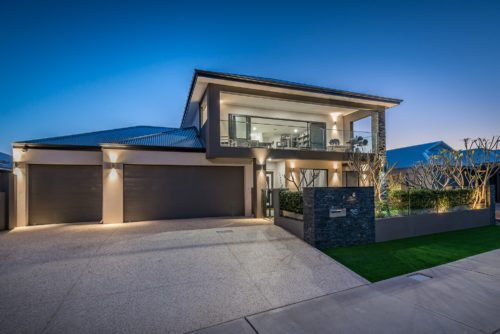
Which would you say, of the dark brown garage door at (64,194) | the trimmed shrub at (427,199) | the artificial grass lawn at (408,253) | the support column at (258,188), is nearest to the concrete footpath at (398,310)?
the artificial grass lawn at (408,253)

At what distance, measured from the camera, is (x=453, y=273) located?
17.4 ft

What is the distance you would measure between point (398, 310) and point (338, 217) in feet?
12.7

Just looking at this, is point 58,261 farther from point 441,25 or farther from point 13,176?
point 441,25

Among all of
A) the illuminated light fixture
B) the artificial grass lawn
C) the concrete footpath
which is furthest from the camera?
the illuminated light fixture

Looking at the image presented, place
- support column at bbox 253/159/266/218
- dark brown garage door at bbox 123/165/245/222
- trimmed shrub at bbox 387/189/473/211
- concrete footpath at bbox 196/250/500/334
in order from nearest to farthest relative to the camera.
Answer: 1. concrete footpath at bbox 196/250/500/334
2. trimmed shrub at bbox 387/189/473/211
3. dark brown garage door at bbox 123/165/245/222
4. support column at bbox 253/159/266/218

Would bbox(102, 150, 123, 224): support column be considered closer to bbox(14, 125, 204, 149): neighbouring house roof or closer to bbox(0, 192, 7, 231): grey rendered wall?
bbox(14, 125, 204, 149): neighbouring house roof

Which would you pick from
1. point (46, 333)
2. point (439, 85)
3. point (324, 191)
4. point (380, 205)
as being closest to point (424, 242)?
point (380, 205)

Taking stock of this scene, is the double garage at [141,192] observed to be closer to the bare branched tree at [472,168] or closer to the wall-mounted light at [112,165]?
the wall-mounted light at [112,165]

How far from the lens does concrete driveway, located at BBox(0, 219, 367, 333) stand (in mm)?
3699

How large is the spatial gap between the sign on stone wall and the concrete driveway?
2.09 feet

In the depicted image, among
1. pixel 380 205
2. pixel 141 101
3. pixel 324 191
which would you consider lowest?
pixel 380 205

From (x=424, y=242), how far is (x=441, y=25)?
1086cm

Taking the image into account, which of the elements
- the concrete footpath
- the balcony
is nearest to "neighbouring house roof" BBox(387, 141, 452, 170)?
the balcony

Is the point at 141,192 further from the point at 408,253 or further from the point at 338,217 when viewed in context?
the point at 408,253
